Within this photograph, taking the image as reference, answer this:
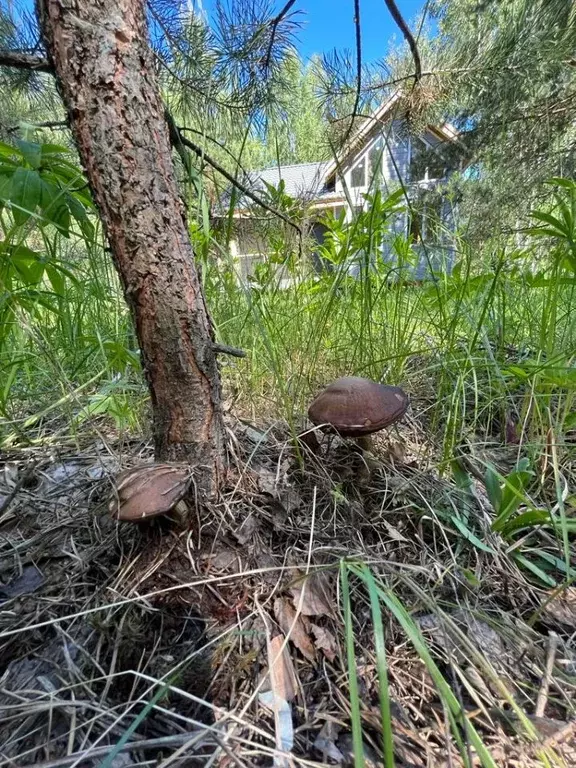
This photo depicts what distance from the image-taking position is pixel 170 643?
68cm

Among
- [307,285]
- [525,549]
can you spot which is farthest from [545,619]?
[307,285]

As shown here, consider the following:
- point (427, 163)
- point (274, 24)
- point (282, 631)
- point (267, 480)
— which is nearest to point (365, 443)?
point (267, 480)

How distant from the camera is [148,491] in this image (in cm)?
69

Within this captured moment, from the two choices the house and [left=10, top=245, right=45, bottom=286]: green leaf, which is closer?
[left=10, top=245, right=45, bottom=286]: green leaf

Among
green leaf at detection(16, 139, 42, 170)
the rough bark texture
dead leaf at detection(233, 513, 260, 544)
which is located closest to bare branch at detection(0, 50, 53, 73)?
the rough bark texture

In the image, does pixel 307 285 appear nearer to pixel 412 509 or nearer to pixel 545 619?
pixel 412 509

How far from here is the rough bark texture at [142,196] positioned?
0.65 metres

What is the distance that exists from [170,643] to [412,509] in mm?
606

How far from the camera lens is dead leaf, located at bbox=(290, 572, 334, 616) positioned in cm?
72

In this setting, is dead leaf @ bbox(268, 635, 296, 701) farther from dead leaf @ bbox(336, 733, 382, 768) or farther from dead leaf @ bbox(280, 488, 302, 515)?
dead leaf @ bbox(280, 488, 302, 515)

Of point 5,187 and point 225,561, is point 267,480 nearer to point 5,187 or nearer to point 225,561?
point 225,561

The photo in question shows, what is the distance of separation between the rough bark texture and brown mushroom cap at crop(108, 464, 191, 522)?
86 millimetres

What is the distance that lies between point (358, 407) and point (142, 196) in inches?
24.2

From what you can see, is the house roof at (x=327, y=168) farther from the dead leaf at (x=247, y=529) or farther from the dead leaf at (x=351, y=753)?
the dead leaf at (x=351, y=753)
